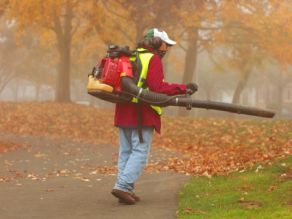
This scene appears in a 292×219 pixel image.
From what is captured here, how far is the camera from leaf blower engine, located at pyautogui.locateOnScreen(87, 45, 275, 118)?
21.2ft

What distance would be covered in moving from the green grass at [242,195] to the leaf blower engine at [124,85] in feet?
3.61

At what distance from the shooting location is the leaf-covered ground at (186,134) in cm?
1056

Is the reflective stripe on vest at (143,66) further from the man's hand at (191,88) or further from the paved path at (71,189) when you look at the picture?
the paved path at (71,189)

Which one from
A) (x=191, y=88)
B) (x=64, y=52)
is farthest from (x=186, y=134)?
(x=64, y=52)

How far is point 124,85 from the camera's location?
6.45 metres

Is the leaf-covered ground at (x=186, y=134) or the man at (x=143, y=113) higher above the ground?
the man at (x=143, y=113)

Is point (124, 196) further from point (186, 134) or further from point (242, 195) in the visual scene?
point (186, 134)

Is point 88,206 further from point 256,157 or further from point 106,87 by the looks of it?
point 256,157

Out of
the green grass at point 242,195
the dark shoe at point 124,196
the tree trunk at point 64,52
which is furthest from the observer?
the tree trunk at point 64,52

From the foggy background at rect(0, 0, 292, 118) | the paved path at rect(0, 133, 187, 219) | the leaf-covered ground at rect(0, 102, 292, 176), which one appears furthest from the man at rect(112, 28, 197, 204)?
the foggy background at rect(0, 0, 292, 118)

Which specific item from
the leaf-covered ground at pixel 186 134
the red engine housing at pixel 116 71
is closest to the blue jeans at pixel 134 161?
the red engine housing at pixel 116 71

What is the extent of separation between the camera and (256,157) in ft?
34.3

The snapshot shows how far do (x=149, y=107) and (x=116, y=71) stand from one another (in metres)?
0.60

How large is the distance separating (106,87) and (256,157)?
4846 millimetres
